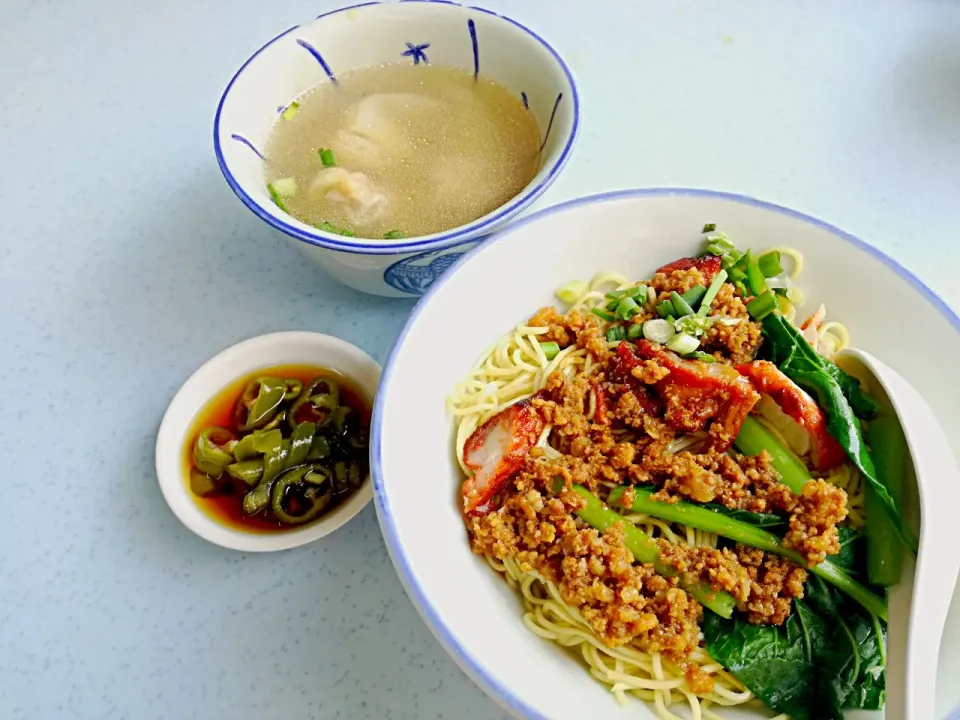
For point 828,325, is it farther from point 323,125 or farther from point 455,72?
point 323,125

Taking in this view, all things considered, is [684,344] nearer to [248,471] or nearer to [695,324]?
[695,324]

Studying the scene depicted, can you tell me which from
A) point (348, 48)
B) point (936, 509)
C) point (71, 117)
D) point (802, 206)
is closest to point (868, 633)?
point (936, 509)

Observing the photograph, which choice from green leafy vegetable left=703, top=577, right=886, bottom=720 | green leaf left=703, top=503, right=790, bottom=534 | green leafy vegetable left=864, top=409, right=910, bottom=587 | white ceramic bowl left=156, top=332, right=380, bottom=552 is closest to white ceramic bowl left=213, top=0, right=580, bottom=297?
white ceramic bowl left=156, top=332, right=380, bottom=552

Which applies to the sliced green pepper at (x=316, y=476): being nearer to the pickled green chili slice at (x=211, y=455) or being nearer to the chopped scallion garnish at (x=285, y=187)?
the pickled green chili slice at (x=211, y=455)

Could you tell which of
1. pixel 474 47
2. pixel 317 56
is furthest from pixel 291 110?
pixel 474 47

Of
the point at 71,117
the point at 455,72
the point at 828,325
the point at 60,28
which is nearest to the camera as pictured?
the point at 828,325
